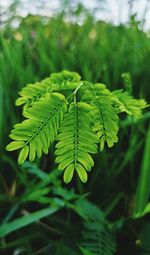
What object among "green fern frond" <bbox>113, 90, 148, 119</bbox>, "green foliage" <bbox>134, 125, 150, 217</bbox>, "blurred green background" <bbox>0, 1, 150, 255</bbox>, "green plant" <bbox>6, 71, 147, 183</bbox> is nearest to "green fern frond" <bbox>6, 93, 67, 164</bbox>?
"green plant" <bbox>6, 71, 147, 183</bbox>

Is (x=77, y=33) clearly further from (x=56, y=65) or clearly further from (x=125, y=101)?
(x=125, y=101)

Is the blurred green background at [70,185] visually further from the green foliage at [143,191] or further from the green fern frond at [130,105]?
the green fern frond at [130,105]

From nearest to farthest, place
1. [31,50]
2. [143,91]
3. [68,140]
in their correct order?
[68,140], [143,91], [31,50]

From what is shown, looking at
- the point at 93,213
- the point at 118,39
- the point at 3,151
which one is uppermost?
the point at 118,39

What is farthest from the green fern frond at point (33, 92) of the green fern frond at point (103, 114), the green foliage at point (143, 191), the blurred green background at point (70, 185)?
the green foliage at point (143, 191)

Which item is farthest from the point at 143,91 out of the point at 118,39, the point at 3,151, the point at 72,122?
the point at 72,122

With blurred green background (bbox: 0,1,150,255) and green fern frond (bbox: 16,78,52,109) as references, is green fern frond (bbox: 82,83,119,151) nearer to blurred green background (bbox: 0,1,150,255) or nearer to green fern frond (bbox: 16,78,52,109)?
green fern frond (bbox: 16,78,52,109)

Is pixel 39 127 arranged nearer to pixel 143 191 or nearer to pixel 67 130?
pixel 67 130
